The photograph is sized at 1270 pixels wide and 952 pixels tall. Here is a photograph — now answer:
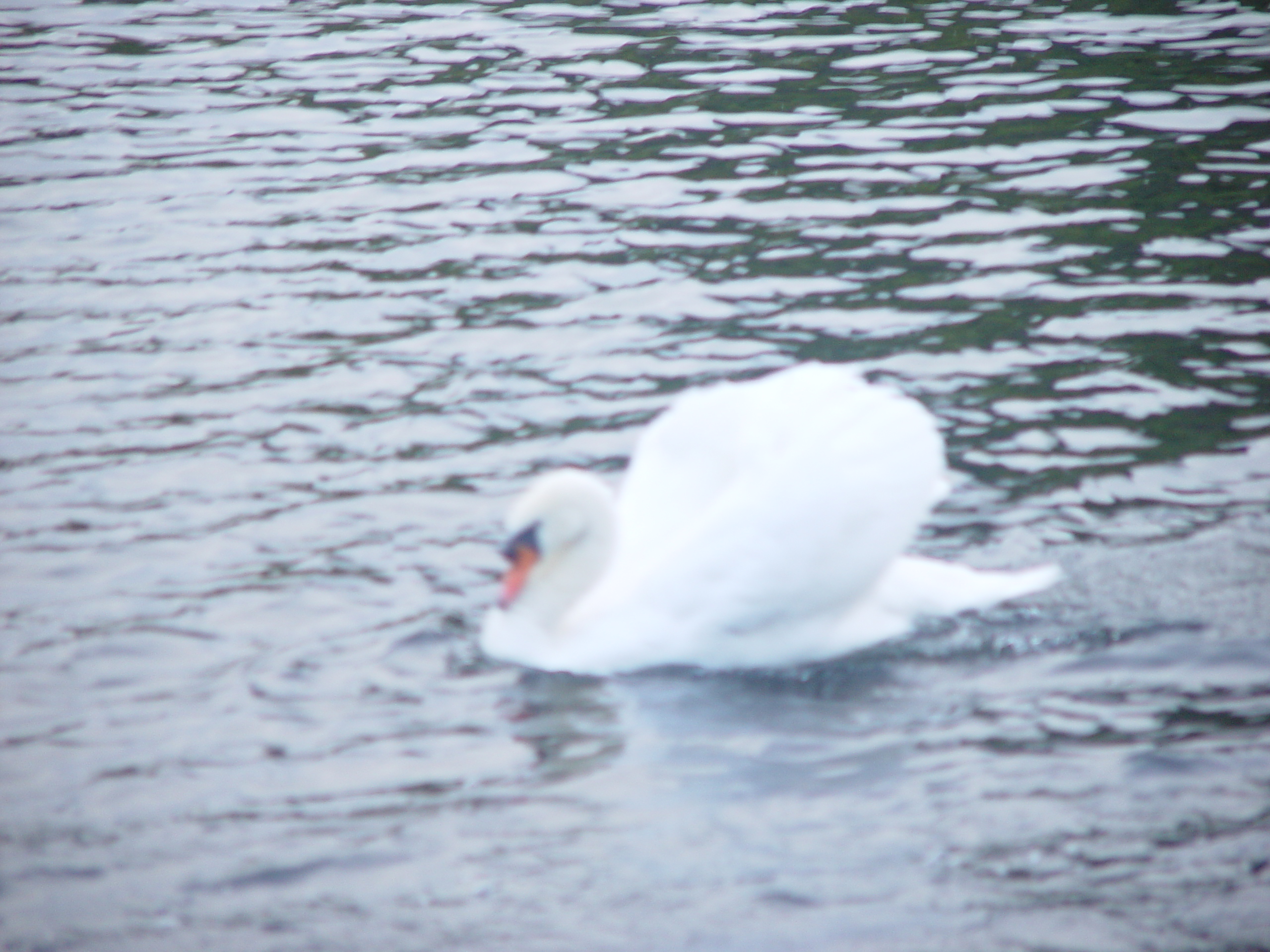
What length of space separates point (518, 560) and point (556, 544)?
0.17 metres

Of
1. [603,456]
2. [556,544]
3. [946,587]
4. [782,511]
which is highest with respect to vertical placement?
[782,511]

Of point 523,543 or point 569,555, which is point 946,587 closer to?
point 569,555

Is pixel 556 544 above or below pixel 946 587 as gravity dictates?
above

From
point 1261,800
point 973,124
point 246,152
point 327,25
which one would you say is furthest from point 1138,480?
point 327,25

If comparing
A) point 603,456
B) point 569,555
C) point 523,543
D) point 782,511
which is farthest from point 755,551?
point 603,456

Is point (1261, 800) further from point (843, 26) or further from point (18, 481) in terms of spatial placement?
point (843, 26)

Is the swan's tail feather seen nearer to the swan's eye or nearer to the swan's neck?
the swan's neck

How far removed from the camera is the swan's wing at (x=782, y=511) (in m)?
5.82

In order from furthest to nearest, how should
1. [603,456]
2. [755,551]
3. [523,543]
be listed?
[603,456] → [523,543] → [755,551]

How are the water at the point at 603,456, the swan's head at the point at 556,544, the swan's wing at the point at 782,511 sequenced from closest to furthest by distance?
Answer: the water at the point at 603,456
the swan's wing at the point at 782,511
the swan's head at the point at 556,544

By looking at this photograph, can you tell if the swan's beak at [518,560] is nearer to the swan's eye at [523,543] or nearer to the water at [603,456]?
the swan's eye at [523,543]

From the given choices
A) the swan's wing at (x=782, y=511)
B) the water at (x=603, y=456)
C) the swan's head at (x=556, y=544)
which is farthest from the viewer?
the swan's head at (x=556, y=544)

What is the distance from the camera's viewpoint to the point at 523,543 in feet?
20.1

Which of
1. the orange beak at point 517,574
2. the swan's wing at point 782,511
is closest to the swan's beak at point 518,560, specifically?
the orange beak at point 517,574
